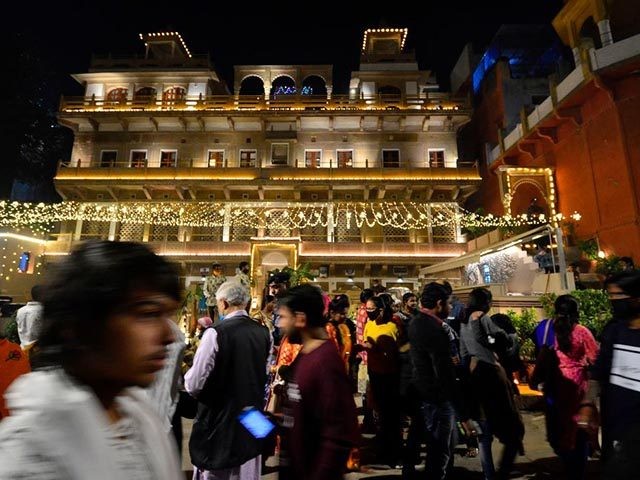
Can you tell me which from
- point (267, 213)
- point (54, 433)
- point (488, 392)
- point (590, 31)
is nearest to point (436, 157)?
point (590, 31)

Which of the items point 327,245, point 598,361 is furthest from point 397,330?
point 327,245

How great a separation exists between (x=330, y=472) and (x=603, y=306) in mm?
7928

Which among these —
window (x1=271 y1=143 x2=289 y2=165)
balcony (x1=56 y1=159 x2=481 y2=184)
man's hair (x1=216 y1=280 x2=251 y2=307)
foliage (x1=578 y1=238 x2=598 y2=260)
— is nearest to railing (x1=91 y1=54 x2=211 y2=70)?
window (x1=271 y1=143 x2=289 y2=165)

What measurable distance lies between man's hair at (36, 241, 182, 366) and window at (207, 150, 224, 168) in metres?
23.7

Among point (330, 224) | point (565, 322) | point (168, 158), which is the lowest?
point (565, 322)

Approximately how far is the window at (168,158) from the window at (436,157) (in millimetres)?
16889

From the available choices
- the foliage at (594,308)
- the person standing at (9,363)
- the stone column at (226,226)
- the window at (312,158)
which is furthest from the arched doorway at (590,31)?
the person standing at (9,363)

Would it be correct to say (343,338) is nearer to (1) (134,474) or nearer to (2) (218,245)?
(1) (134,474)

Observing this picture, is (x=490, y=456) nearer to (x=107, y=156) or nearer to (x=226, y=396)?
(x=226, y=396)

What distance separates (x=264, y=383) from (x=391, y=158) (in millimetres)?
22026

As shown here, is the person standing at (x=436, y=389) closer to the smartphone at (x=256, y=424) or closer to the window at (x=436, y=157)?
the smartphone at (x=256, y=424)

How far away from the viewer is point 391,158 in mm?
23297

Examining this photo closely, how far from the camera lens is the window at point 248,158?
921 inches

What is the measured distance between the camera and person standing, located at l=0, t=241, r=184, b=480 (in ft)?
2.25
